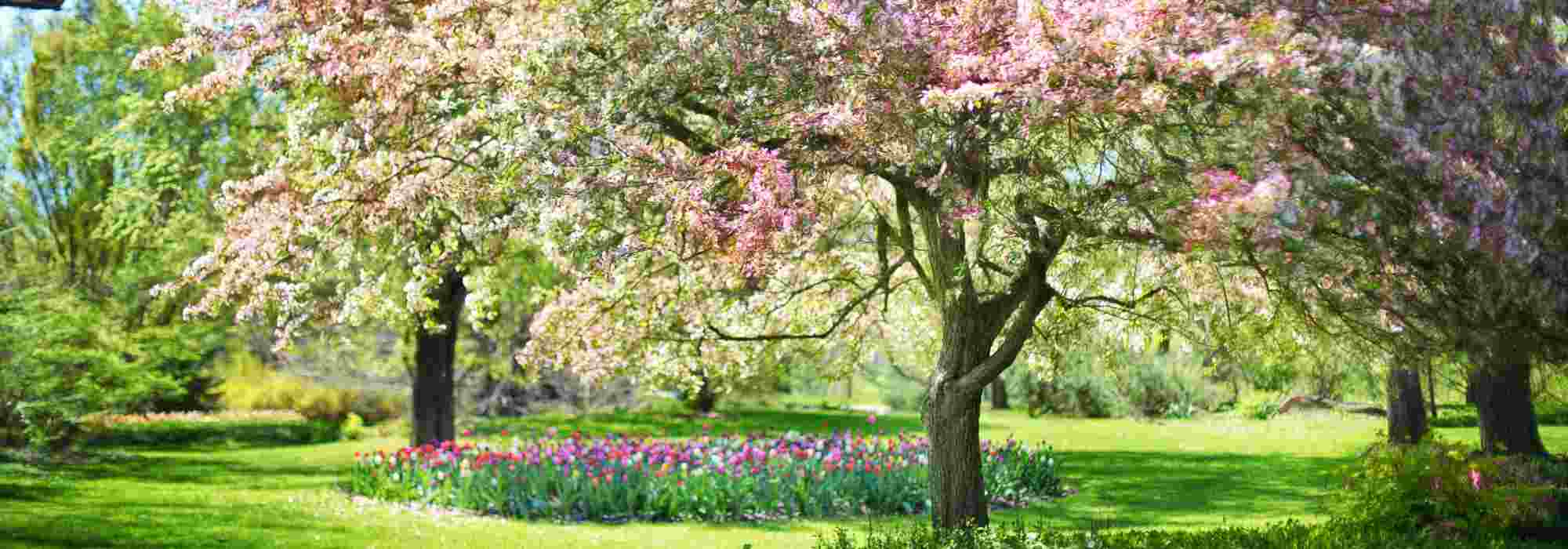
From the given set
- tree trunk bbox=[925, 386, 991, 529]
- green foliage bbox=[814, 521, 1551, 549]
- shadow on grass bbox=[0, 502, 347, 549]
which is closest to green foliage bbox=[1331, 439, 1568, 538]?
green foliage bbox=[814, 521, 1551, 549]

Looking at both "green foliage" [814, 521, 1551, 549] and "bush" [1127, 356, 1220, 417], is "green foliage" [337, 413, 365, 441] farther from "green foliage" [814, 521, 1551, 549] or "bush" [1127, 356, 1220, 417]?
"green foliage" [814, 521, 1551, 549]

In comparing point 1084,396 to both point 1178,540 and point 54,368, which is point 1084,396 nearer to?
point 54,368

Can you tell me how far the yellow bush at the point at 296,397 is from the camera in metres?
28.0

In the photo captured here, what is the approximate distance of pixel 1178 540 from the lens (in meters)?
8.63

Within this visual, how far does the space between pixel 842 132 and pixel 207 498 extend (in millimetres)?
10791

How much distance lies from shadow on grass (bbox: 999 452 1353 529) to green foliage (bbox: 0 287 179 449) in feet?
35.3

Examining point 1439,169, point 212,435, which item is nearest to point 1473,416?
point 1439,169

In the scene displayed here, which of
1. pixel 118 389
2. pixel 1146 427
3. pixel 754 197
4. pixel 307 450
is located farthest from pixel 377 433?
pixel 754 197

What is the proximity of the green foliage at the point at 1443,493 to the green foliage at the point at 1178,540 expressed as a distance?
199mm

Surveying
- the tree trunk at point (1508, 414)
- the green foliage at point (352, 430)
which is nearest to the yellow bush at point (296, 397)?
the green foliage at point (352, 430)

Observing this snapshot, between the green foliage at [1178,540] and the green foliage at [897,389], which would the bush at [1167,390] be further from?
the green foliage at [1178,540]

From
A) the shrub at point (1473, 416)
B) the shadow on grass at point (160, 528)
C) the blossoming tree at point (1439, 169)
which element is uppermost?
the blossoming tree at point (1439, 169)

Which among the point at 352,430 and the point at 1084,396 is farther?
the point at 1084,396

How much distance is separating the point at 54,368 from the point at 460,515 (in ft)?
19.5
